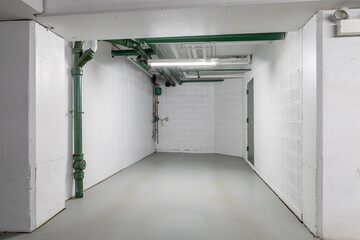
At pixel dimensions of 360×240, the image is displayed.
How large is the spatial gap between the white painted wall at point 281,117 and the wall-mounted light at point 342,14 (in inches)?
21.0

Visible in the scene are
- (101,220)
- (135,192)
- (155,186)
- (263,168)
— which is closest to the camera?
(101,220)

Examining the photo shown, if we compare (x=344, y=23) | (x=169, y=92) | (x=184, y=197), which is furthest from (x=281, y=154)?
(x=169, y=92)

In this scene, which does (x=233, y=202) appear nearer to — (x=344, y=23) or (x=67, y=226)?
(x=67, y=226)

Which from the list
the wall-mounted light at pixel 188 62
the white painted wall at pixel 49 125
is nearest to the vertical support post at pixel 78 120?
the white painted wall at pixel 49 125

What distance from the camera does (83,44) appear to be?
3.48 meters

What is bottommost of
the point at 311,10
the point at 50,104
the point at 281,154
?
the point at 281,154

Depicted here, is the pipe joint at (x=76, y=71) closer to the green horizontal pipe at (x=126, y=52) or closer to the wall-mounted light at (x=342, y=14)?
the green horizontal pipe at (x=126, y=52)

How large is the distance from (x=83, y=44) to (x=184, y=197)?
2780mm

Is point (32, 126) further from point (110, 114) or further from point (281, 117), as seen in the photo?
point (281, 117)

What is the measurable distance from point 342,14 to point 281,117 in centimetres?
162

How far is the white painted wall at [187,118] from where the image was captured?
27.6 feet

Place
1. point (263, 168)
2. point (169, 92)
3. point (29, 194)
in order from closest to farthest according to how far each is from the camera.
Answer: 1. point (29, 194)
2. point (263, 168)
3. point (169, 92)

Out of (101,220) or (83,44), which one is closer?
(101,220)

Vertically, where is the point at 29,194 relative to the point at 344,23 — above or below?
below
